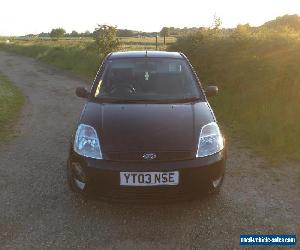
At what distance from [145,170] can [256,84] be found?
23.2 ft

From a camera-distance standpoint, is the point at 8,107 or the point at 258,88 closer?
the point at 258,88

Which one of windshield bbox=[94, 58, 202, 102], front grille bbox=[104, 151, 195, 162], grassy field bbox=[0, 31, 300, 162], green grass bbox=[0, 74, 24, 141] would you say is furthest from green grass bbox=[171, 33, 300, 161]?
green grass bbox=[0, 74, 24, 141]

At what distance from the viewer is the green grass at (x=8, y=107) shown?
7.77 metres

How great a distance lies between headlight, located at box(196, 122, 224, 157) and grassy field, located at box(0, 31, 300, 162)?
215cm

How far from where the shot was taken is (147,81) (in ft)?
16.5

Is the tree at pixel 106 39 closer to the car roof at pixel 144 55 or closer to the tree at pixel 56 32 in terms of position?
the car roof at pixel 144 55

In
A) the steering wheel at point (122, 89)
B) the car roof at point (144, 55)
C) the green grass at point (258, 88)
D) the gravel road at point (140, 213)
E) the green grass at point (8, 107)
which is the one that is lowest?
the green grass at point (8, 107)

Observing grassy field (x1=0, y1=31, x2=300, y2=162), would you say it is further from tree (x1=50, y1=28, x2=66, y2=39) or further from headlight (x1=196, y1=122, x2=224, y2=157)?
tree (x1=50, y1=28, x2=66, y2=39)

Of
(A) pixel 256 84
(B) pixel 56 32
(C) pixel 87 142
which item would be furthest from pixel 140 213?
(B) pixel 56 32

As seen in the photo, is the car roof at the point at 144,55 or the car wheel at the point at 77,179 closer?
the car wheel at the point at 77,179

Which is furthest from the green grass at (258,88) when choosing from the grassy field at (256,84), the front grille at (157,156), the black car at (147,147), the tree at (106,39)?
the tree at (106,39)

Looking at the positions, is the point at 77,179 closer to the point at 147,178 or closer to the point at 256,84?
the point at 147,178

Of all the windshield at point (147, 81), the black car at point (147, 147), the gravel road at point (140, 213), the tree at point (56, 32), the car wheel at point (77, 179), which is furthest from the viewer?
the tree at point (56, 32)

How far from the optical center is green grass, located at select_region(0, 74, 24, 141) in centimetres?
777
